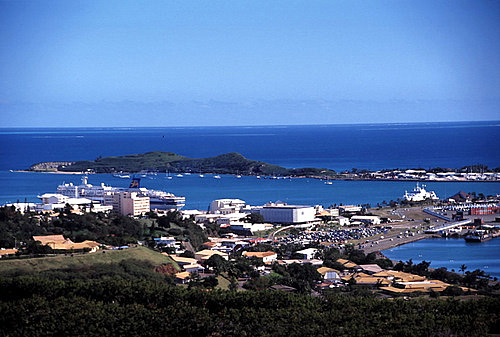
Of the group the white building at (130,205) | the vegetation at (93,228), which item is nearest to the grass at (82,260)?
the vegetation at (93,228)

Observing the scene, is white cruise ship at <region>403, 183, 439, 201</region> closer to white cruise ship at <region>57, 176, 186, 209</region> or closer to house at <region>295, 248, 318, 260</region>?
white cruise ship at <region>57, 176, 186, 209</region>

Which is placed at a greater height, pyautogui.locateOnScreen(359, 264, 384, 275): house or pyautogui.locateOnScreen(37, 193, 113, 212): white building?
pyautogui.locateOnScreen(37, 193, 113, 212): white building

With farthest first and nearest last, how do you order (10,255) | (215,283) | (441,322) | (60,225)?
(60,225) < (10,255) < (215,283) < (441,322)

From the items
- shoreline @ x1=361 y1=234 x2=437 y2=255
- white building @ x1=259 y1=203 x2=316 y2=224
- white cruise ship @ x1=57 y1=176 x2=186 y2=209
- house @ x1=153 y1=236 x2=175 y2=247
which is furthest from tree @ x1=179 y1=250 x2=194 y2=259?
white cruise ship @ x1=57 y1=176 x2=186 y2=209

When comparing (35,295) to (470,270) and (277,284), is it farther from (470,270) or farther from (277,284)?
Result: (470,270)

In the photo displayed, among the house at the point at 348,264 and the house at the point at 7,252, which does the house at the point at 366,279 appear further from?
the house at the point at 7,252

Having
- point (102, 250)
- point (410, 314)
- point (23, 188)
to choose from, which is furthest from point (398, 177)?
point (410, 314)
